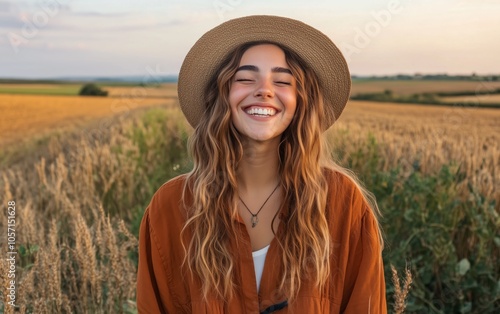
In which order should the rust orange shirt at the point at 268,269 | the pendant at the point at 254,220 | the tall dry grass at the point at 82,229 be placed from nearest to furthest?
the rust orange shirt at the point at 268,269
the pendant at the point at 254,220
the tall dry grass at the point at 82,229

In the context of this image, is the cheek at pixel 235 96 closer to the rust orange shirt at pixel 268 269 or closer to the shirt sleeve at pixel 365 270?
the rust orange shirt at pixel 268 269

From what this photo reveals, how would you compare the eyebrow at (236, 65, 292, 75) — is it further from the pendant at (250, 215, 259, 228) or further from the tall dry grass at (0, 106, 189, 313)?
the tall dry grass at (0, 106, 189, 313)

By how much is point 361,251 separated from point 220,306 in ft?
1.90

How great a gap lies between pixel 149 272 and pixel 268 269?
0.49 meters

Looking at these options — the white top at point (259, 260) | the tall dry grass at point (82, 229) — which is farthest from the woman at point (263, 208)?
the tall dry grass at point (82, 229)

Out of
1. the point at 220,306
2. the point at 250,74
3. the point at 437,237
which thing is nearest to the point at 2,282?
the point at 220,306

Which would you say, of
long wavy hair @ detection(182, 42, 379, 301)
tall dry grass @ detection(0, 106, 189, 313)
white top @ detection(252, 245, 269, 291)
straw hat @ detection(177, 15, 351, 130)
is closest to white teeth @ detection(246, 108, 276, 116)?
long wavy hair @ detection(182, 42, 379, 301)

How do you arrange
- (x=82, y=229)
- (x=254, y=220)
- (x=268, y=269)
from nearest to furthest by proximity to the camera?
(x=268, y=269) → (x=254, y=220) → (x=82, y=229)

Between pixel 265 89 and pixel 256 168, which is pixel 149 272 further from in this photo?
pixel 265 89

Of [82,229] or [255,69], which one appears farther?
[82,229]

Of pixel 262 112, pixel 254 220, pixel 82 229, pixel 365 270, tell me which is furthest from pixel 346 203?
pixel 82 229

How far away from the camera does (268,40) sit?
2426mm

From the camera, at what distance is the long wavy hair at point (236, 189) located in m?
2.31

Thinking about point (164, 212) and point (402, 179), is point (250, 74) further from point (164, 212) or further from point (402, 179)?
point (402, 179)
